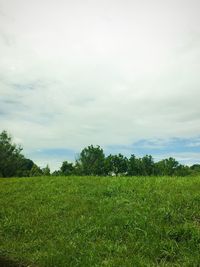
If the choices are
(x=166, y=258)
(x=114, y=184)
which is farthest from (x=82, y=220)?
(x=114, y=184)

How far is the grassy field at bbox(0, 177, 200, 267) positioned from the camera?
9422mm

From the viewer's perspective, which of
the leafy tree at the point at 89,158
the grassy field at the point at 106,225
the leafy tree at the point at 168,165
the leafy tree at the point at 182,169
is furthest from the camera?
the leafy tree at the point at 89,158

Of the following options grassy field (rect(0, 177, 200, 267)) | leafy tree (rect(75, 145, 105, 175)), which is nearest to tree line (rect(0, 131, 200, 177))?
leafy tree (rect(75, 145, 105, 175))

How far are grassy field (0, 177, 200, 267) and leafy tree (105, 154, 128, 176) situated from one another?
46.1 m

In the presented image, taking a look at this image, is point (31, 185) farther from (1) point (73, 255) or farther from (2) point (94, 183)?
(1) point (73, 255)

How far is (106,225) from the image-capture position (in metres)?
11.5

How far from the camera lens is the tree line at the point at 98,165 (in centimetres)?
6284

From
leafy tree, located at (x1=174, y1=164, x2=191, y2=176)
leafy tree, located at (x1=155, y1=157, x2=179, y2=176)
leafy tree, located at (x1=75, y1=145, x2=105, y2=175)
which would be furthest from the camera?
leafy tree, located at (x1=75, y1=145, x2=105, y2=175)

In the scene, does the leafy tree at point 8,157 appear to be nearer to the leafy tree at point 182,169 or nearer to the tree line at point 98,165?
the tree line at point 98,165

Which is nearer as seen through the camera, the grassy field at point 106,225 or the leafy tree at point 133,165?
the grassy field at point 106,225

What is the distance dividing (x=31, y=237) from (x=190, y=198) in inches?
229

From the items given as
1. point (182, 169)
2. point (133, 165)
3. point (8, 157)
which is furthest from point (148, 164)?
point (8, 157)

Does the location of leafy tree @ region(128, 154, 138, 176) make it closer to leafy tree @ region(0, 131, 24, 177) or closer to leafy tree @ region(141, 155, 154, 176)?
leafy tree @ region(141, 155, 154, 176)

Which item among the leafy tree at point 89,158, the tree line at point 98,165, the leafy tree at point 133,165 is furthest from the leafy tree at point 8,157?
the leafy tree at point 133,165
